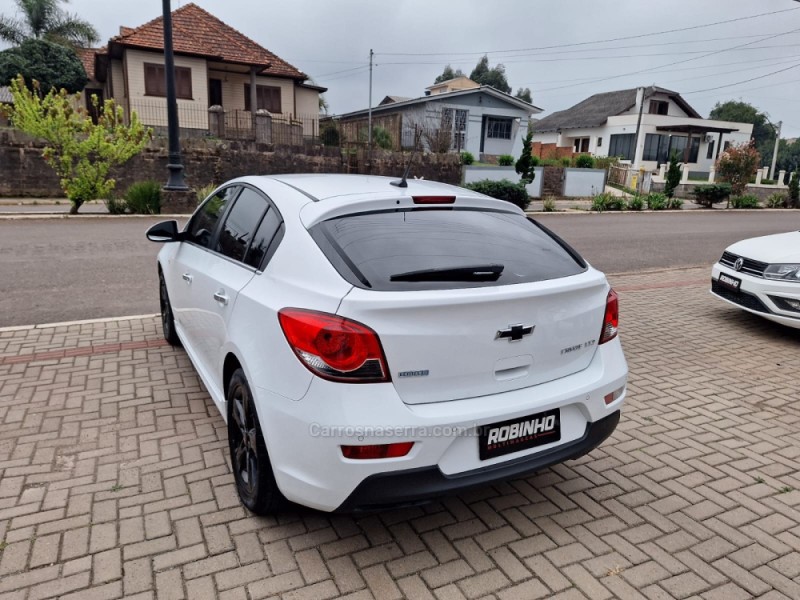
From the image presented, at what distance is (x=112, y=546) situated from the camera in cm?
271

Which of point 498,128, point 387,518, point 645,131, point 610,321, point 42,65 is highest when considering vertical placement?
point 42,65

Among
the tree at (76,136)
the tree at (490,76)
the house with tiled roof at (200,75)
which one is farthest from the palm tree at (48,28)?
the tree at (490,76)

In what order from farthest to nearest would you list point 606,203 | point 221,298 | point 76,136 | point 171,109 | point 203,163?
point 606,203
point 203,163
point 76,136
point 171,109
point 221,298

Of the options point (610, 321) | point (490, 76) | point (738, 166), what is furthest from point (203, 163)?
point (490, 76)

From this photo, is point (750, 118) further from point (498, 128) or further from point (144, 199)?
point (144, 199)

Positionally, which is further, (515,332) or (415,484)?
(515,332)

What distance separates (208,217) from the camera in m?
4.21

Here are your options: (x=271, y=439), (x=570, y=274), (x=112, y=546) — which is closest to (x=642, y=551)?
(x=570, y=274)

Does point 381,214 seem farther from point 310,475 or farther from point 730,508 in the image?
point 730,508

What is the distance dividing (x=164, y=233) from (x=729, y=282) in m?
5.88

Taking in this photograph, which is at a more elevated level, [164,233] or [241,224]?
[241,224]

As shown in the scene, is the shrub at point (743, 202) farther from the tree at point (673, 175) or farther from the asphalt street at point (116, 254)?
the asphalt street at point (116, 254)

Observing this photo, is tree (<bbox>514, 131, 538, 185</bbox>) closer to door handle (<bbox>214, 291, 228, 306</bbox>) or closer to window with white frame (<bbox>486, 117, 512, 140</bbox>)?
window with white frame (<bbox>486, 117, 512, 140</bbox>)

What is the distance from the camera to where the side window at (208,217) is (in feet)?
13.1
